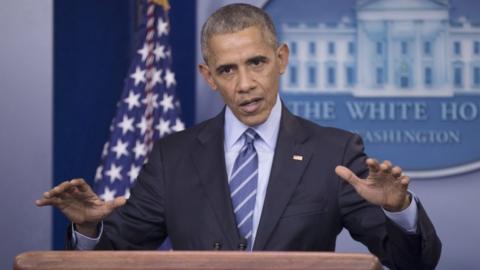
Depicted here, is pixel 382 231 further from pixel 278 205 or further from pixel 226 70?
pixel 226 70

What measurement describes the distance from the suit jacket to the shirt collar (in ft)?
0.06

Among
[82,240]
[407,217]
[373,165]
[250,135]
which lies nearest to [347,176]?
[373,165]

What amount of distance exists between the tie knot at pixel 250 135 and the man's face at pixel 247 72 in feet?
0.07

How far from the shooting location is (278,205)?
2.46 meters

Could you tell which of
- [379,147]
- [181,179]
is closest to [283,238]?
[181,179]

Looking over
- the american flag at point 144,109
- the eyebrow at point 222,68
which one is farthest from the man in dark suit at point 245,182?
the american flag at point 144,109

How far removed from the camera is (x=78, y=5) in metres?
4.47

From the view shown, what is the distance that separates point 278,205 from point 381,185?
358 mm

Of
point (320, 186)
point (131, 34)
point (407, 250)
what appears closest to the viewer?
point (407, 250)

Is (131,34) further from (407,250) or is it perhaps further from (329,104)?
(407,250)

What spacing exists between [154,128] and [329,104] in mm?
778

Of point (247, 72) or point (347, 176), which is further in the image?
point (247, 72)

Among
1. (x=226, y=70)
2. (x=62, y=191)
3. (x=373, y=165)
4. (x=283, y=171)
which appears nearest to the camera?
(x=373, y=165)

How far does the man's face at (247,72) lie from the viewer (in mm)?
2572
